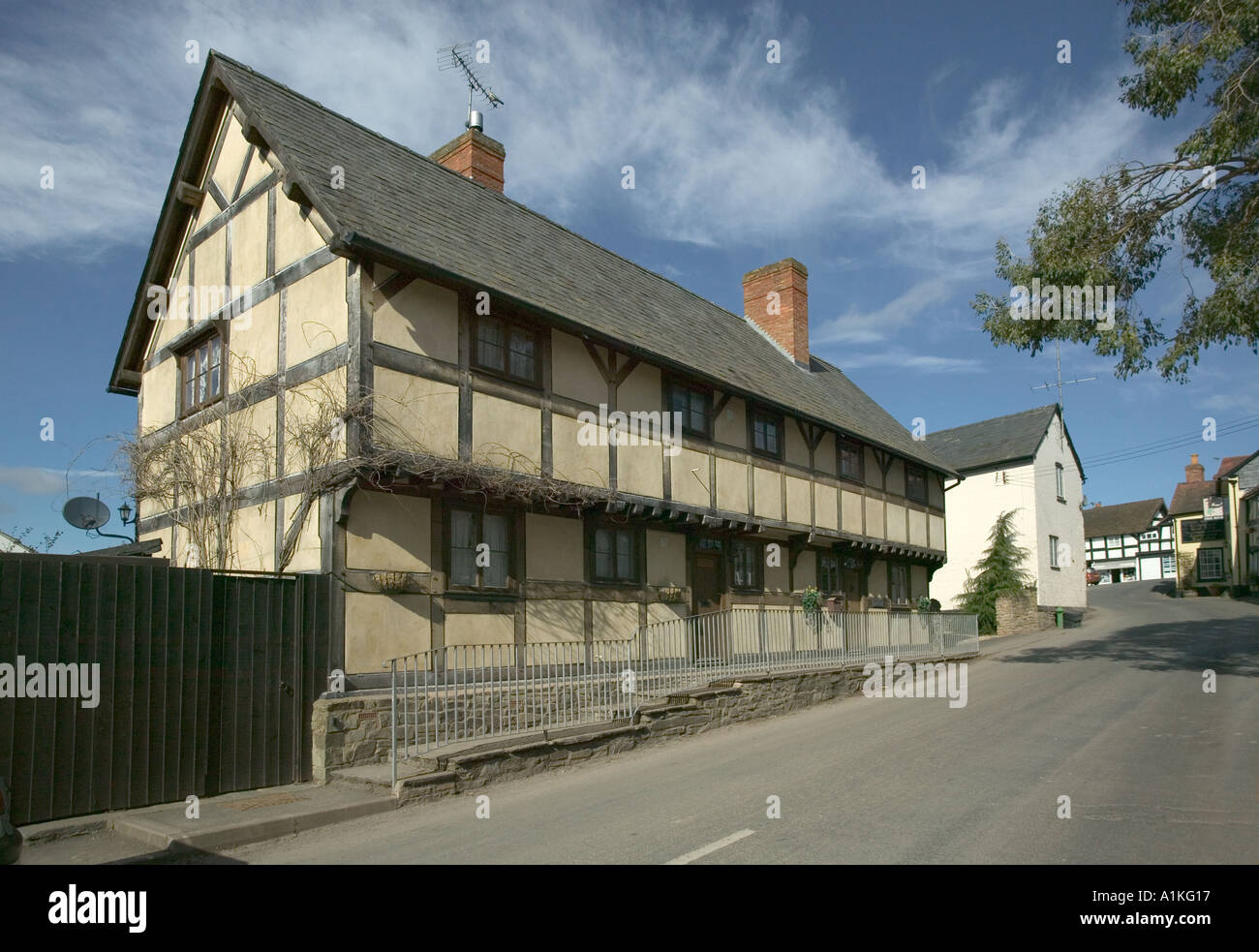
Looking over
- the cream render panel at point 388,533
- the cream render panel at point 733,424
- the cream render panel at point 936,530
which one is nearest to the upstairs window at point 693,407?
the cream render panel at point 733,424

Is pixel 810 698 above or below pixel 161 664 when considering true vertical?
below

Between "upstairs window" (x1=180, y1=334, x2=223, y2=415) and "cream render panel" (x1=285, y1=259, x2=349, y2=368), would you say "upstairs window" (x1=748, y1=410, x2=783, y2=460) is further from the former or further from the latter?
"upstairs window" (x1=180, y1=334, x2=223, y2=415)

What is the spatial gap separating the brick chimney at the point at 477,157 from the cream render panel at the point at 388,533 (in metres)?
8.65

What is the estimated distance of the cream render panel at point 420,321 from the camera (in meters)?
11.4

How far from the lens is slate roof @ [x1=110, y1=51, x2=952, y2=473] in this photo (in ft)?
38.8

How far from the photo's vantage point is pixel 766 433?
A: 18844 millimetres

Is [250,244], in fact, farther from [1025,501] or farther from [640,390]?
[1025,501]

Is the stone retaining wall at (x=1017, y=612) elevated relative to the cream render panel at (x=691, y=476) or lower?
lower

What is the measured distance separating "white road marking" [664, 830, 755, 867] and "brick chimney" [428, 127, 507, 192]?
13964 mm

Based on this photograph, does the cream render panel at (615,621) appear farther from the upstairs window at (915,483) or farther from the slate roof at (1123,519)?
the slate roof at (1123,519)

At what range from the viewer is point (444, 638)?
11672mm
